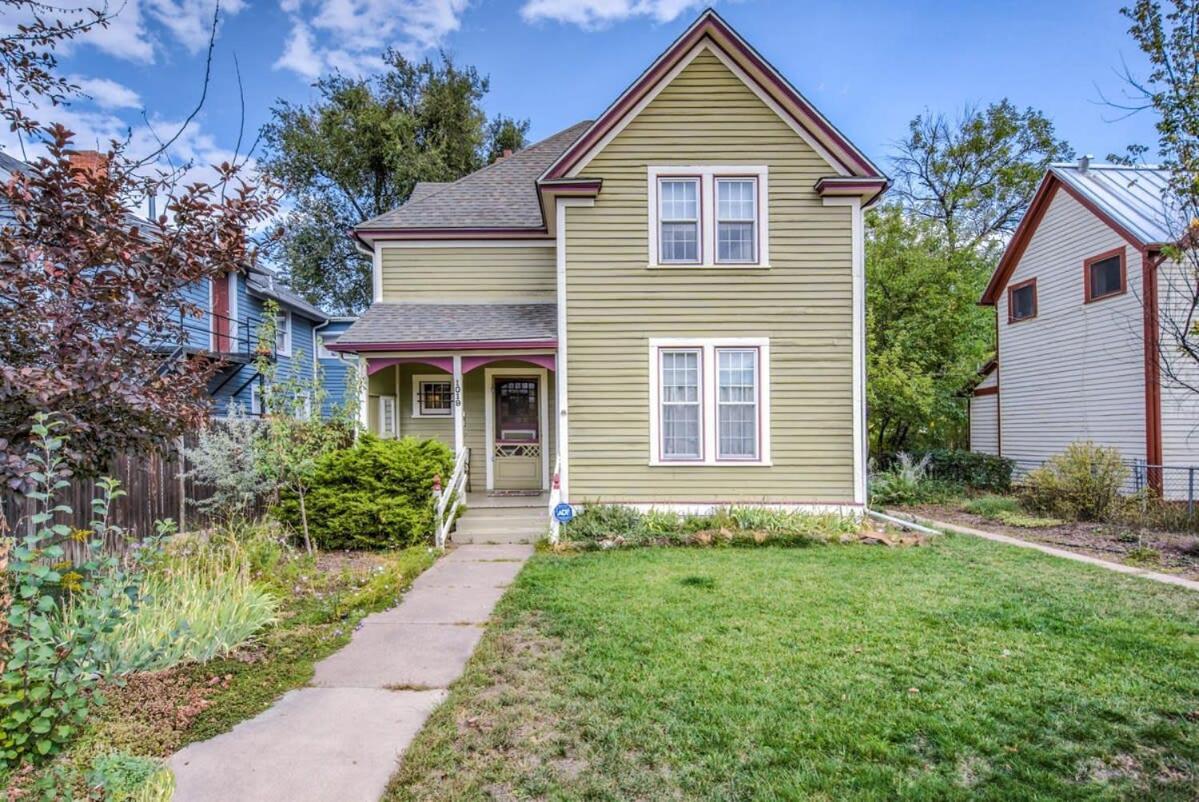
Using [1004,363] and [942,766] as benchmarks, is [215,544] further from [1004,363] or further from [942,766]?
[1004,363]

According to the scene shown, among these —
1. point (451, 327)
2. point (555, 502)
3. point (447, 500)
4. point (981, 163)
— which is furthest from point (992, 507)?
point (981, 163)

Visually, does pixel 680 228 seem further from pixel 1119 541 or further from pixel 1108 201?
pixel 1108 201

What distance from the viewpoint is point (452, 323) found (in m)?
10.6

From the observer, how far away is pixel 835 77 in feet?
50.4

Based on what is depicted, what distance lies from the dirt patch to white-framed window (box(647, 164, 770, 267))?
6.22 m

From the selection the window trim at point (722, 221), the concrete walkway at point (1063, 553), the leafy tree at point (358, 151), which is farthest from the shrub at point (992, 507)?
the leafy tree at point (358, 151)

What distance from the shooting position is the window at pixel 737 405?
9562 mm

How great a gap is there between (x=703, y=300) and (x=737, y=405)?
5.93 ft

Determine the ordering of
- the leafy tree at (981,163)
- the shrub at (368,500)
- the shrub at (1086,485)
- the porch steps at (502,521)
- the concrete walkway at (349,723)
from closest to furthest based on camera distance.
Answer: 1. the concrete walkway at (349,723)
2. the shrub at (368,500)
3. the porch steps at (502,521)
4. the shrub at (1086,485)
5. the leafy tree at (981,163)

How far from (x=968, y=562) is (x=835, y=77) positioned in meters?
13.3

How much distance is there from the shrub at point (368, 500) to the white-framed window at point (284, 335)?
36.3 feet

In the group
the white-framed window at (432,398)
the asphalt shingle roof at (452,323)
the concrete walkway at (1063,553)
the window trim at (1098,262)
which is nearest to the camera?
the concrete walkway at (1063,553)

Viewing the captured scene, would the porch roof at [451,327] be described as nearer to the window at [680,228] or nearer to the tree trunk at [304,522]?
the window at [680,228]

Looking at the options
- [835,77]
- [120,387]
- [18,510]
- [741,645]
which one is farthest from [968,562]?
[835,77]
